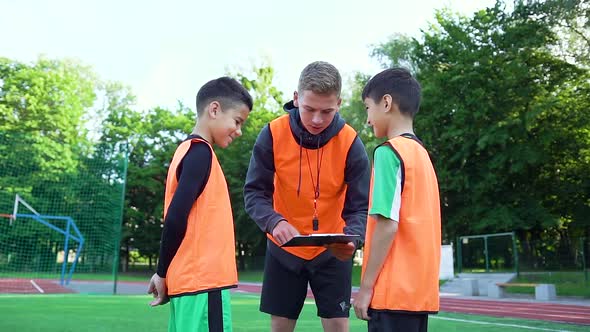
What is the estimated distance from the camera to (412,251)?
7.91ft

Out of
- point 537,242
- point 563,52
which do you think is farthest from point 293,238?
point 563,52

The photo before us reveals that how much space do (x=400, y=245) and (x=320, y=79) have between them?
2.90ft

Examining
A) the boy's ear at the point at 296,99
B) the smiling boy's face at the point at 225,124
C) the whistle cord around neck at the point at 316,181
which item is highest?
the boy's ear at the point at 296,99

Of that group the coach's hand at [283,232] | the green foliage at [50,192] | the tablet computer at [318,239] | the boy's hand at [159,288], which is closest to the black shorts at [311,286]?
the coach's hand at [283,232]

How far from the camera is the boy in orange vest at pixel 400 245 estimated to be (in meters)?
2.37

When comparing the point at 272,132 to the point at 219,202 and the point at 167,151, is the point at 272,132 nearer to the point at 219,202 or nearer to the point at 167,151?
the point at 219,202

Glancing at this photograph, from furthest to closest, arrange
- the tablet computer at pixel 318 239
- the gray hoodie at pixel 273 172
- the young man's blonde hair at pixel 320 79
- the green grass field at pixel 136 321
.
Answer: the green grass field at pixel 136 321, the gray hoodie at pixel 273 172, the young man's blonde hair at pixel 320 79, the tablet computer at pixel 318 239

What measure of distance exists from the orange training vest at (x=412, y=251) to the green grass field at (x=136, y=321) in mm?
5389

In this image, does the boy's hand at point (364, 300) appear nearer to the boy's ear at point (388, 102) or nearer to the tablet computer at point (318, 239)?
the tablet computer at point (318, 239)

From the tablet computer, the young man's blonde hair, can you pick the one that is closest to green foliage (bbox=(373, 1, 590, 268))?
the young man's blonde hair

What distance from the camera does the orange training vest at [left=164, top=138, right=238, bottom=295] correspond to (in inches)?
101

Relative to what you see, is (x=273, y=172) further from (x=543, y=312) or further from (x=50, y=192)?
(x=50, y=192)


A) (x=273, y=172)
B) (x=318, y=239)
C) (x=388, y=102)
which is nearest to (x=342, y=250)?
(x=318, y=239)

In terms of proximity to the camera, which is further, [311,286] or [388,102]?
[311,286]
